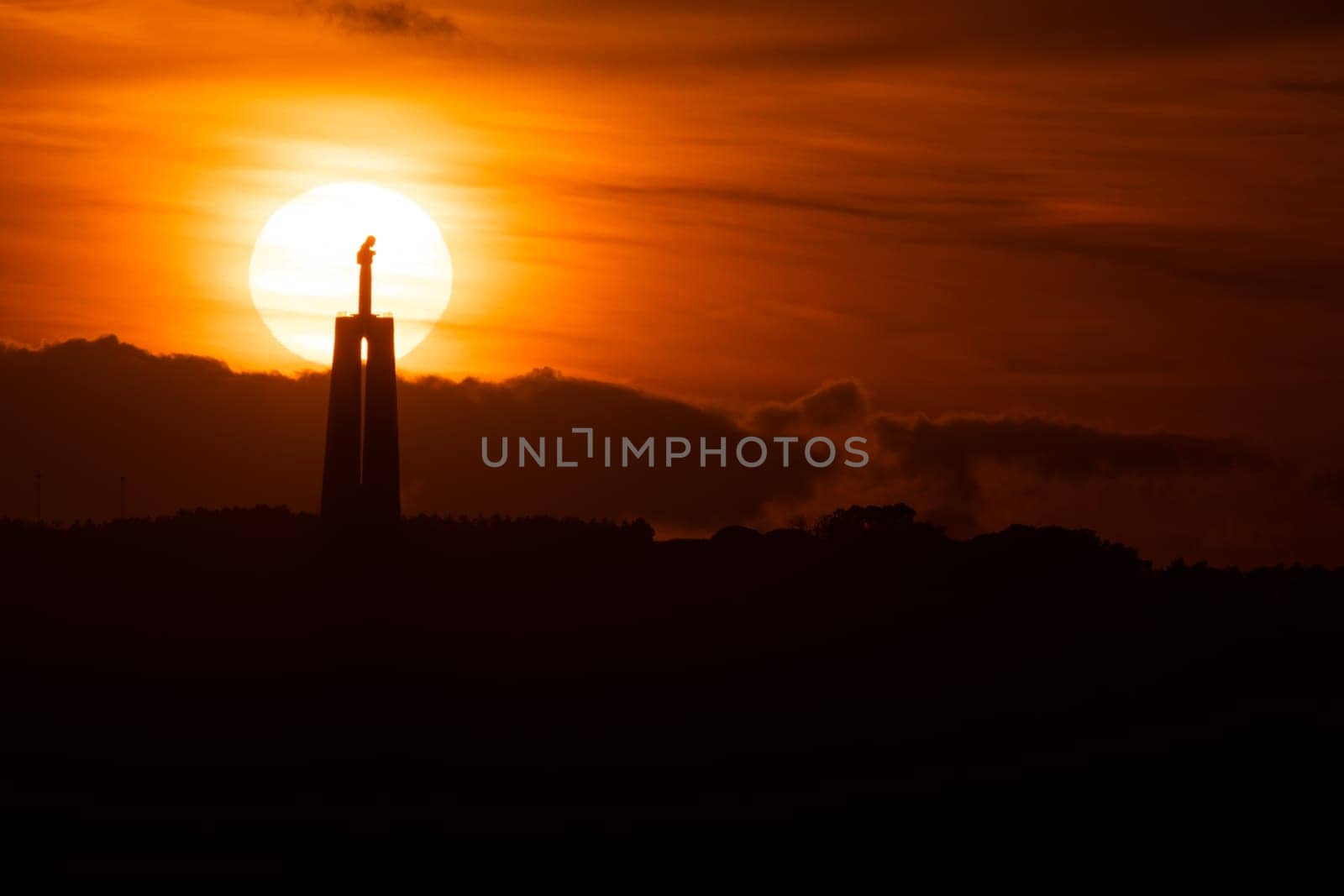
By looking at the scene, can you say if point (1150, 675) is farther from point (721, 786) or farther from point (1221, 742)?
point (721, 786)

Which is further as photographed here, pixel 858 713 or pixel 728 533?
pixel 728 533

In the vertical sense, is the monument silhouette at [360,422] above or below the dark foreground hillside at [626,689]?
above

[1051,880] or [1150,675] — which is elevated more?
[1150,675]

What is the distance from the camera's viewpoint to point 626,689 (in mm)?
77750

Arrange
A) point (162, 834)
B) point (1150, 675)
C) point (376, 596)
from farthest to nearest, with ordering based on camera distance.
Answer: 1. point (1150, 675)
2. point (376, 596)
3. point (162, 834)

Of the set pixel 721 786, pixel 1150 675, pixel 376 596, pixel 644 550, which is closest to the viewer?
pixel 721 786

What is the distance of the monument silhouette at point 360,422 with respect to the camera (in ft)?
225

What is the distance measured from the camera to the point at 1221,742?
2997 inches

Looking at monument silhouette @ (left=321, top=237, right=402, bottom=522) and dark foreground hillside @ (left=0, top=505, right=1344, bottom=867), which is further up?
monument silhouette @ (left=321, top=237, right=402, bottom=522)

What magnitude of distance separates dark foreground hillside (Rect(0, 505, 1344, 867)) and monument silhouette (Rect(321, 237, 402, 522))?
5.51 ft

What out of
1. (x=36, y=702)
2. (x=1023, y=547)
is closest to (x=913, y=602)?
(x=1023, y=547)

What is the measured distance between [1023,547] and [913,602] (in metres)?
9.08

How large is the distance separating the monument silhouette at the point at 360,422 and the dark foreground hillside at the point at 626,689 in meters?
1.68

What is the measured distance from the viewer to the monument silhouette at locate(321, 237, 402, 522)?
225 ft
